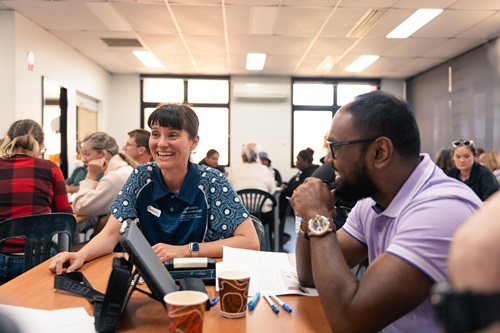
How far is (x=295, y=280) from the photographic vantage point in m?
1.39

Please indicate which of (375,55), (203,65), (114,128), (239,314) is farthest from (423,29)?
(114,128)

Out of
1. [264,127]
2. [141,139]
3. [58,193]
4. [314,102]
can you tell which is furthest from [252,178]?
[314,102]

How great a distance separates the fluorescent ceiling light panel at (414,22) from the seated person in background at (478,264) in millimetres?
5109

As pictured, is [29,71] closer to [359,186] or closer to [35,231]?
[35,231]

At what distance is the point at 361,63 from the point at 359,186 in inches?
270

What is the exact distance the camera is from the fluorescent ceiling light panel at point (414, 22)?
4907 mm

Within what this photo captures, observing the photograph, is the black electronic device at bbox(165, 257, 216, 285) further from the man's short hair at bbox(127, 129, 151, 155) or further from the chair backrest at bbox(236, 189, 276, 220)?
the chair backrest at bbox(236, 189, 276, 220)

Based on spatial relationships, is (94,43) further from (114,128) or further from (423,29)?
(423,29)

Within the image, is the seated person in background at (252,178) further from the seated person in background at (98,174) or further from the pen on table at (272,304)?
the pen on table at (272,304)

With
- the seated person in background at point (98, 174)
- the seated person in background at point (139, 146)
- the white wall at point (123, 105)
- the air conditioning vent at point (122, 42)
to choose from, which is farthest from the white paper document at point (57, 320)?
the white wall at point (123, 105)

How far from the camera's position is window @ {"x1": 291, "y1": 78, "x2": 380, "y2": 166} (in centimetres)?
902

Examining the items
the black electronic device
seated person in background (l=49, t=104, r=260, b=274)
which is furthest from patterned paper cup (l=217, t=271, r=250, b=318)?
seated person in background (l=49, t=104, r=260, b=274)

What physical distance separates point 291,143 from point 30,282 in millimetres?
7859

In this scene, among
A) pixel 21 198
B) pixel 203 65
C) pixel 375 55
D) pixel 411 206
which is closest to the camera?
pixel 411 206
